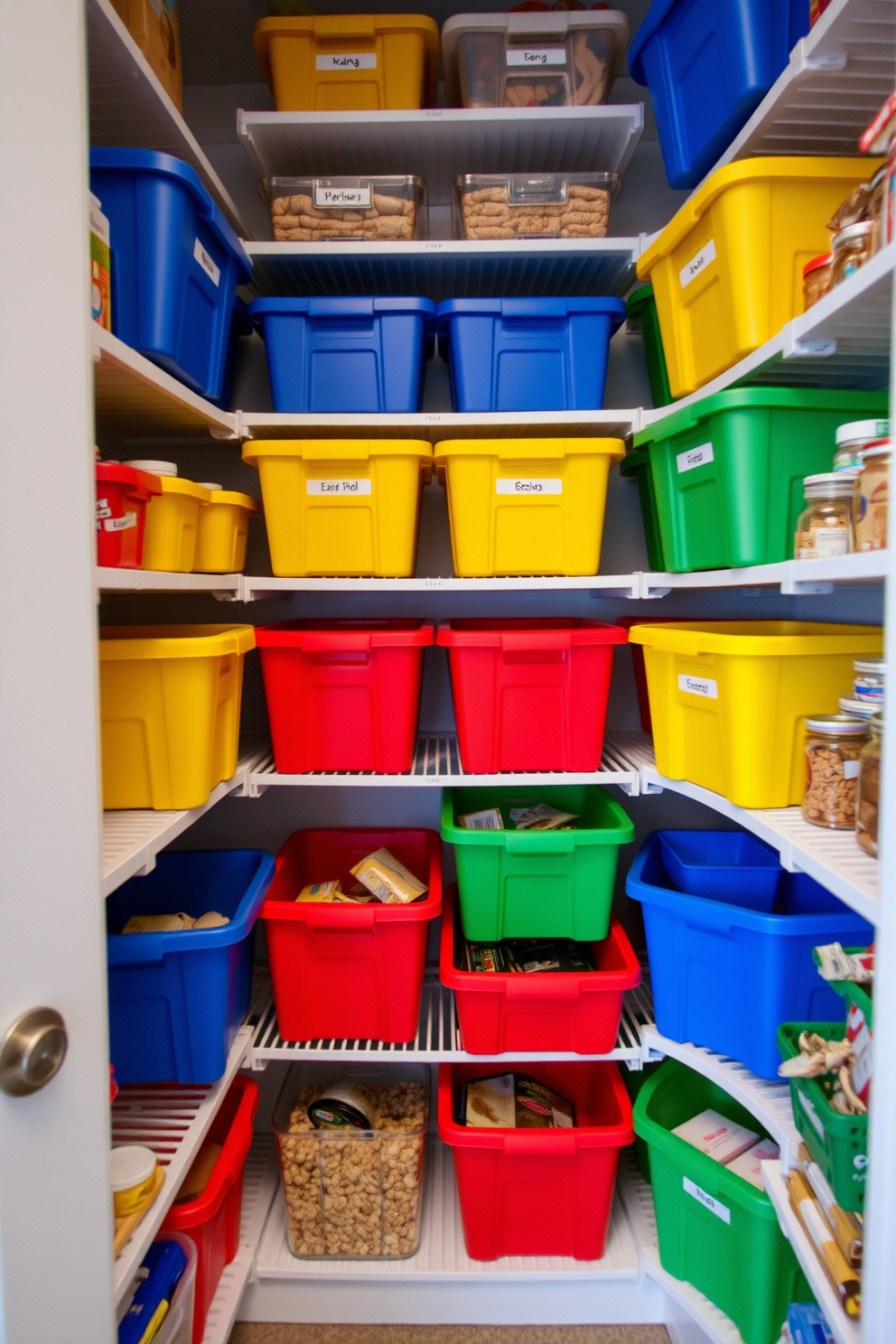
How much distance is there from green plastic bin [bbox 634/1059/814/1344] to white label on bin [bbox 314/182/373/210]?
77.6 inches

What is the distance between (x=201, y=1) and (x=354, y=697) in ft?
5.20

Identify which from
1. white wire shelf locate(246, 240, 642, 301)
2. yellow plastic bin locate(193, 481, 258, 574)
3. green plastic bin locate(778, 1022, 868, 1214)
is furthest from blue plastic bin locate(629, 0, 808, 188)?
green plastic bin locate(778, 1022, 868, 1214)

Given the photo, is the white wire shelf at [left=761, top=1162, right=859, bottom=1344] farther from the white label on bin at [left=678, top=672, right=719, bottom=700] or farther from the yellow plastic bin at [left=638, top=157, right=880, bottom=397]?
the yellow plastic bin at [left=638, top=157, right=880, bottom=397]

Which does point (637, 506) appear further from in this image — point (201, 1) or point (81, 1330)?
point (81, 1330)

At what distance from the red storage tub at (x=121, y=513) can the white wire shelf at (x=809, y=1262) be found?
50.4 inches

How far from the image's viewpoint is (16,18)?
0.66 m

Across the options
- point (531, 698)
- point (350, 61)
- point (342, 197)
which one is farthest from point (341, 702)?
point (350, 61)

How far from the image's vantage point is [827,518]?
1.06m

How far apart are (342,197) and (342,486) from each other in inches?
23.7

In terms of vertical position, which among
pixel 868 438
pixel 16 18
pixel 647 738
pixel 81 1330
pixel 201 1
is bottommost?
pixel 81 1330

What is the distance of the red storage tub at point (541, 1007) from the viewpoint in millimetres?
1523

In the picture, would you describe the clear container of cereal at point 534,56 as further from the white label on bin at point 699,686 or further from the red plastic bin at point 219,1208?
the red plastic bin at point 219,1208

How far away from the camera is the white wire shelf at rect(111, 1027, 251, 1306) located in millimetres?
1119

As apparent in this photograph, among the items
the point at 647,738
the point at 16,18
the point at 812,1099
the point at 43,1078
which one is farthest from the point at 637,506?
the point at 43,1078
